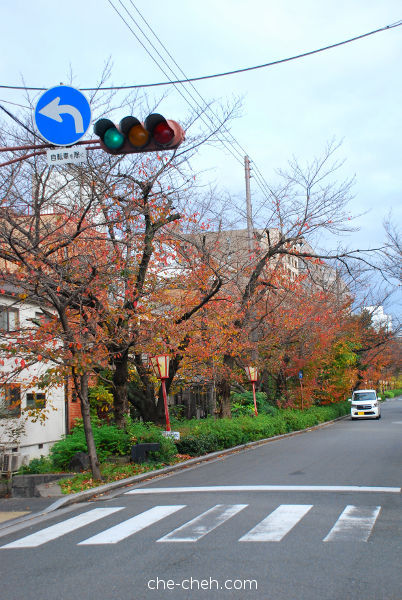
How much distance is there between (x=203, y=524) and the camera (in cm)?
833

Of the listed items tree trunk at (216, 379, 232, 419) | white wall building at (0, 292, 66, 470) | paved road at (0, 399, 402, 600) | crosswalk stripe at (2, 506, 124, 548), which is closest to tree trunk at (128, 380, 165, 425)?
white wall building at (0, 292, 66, 470)

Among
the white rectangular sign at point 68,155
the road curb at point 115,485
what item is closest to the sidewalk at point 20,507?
the road curb at point 115,485

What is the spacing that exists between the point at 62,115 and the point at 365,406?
38230 mm

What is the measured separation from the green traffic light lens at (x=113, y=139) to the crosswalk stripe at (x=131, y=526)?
4870mm

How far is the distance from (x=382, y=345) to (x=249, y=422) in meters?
37.7

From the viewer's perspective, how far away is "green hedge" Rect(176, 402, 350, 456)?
1827 cm

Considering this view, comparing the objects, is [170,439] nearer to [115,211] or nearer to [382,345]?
[115,211]

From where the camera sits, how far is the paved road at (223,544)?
5.51m

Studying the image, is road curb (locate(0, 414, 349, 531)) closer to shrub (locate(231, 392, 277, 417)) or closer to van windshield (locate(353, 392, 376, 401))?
shrub (locate(231, 392, 277, 417))

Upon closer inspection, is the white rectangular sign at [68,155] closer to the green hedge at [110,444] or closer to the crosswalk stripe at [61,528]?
the crosswalk stripe at [61,528]

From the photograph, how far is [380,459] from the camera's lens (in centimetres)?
1599

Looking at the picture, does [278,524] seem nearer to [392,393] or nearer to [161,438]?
[161,438]

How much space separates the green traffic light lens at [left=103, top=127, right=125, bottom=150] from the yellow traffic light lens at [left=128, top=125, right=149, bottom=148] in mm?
125

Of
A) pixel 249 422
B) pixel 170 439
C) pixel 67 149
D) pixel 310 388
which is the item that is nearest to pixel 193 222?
pixel 170 439
